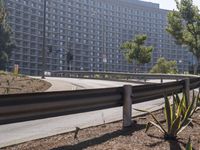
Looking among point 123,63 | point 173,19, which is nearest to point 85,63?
point 123,63

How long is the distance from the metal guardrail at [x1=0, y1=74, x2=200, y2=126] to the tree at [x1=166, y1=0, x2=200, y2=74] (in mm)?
34850

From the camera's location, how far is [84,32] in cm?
12181

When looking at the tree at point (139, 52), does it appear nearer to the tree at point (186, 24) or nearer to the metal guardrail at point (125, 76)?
the metal guardrail at point (125, 76)

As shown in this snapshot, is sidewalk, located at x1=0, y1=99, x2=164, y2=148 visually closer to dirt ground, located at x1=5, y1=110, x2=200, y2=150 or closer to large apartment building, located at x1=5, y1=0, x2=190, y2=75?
dirt ground, located at x1=5, y1=110, x2=200, y2=150

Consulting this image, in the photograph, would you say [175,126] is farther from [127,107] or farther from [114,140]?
[127,107]

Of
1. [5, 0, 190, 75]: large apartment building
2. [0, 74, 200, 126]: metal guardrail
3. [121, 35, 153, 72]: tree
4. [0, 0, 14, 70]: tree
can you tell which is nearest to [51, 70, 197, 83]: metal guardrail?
[121, 35, 153, 72]: tree

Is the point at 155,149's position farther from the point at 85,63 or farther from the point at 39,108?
the point at 85,63

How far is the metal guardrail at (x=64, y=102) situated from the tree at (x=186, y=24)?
34.9m

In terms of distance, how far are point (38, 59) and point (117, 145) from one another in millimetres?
104632

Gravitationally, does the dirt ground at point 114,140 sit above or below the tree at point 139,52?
below

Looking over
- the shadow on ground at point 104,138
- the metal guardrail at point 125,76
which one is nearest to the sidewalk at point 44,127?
the shadow on ground at point 104,138

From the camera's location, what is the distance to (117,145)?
689cm

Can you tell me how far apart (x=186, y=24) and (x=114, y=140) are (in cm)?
3887

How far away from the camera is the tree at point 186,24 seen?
43.8 m
